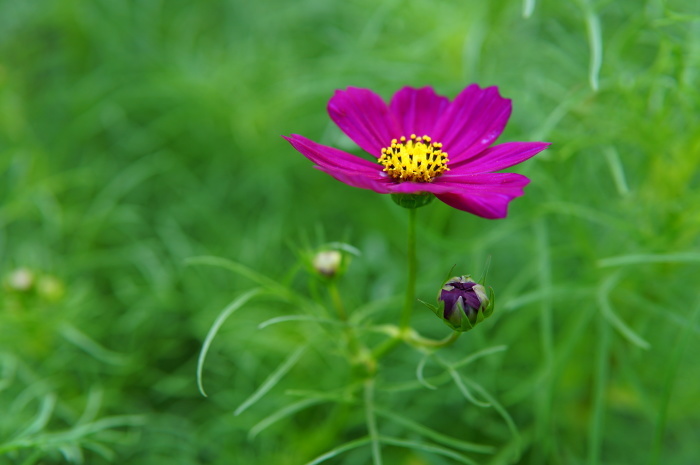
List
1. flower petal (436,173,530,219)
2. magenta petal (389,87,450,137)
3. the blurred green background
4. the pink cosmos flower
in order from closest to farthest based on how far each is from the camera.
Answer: flower petal (436,173,530,219) → the pink cosmos flower → magenta petal (389,87,450,137) → the blurred green background

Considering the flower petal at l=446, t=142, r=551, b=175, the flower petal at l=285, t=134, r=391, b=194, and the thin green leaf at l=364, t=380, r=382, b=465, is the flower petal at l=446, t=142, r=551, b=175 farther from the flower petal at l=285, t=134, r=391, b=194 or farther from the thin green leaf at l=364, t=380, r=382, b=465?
the thin green leaf at l=364, t=380, r=382, b=465

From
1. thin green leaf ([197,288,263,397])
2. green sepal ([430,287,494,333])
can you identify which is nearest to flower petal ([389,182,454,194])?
green sepal ([430,287,494,333])

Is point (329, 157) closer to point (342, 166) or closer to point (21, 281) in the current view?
point (342, 166)

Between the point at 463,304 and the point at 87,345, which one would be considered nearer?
the point at 463,304

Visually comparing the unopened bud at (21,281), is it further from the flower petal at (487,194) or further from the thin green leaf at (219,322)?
the flower petal at (487,194)

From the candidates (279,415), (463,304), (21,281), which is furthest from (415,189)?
(21,281)

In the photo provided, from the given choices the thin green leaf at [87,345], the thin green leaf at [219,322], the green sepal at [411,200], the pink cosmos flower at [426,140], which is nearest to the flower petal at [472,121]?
the pink cosmos flower at [426,140]

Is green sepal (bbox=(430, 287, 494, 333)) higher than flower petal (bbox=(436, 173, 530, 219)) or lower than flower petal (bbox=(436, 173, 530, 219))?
lower
